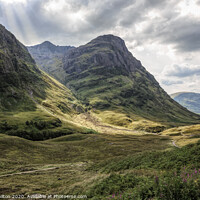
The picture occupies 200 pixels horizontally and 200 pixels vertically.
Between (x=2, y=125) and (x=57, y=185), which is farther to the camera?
(x=2, y=125)

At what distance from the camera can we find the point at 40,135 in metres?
109

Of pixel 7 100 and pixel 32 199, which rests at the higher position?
pixel 7 100

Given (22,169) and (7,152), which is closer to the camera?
(22,169)

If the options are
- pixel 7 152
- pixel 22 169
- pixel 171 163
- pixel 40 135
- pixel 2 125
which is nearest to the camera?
pixel 171 163

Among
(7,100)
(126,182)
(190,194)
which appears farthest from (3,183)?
(7,100)

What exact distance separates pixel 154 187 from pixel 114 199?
3829 millimetres

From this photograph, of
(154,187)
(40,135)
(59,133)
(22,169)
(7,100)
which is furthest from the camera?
(7,100)

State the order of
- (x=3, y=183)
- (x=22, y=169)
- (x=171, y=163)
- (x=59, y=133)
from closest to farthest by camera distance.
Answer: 1. (x=171, y=163)
2. (x=3, y=183)
3. (x=22, y=169)
4. (x=59, y=133)

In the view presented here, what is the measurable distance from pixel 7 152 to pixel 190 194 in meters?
57.7

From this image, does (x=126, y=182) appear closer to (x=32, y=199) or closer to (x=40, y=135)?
(x=32, y=199)

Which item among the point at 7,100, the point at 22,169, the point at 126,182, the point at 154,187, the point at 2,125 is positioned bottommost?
the point at 22,169

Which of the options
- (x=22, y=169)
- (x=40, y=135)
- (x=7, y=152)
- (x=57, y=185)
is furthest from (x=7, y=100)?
(x=57, y=185)

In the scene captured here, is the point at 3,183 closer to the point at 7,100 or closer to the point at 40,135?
the point at 40,135

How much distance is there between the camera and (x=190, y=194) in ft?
31.2
